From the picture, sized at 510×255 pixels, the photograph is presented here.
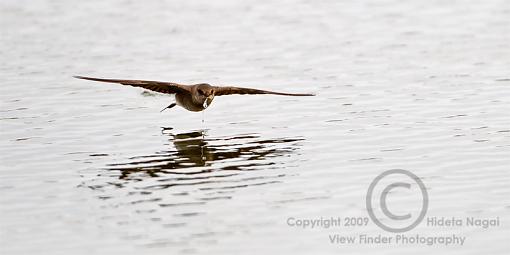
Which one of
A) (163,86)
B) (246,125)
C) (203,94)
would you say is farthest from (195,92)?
(246,125)

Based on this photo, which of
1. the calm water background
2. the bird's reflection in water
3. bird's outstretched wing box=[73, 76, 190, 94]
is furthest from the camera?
bird's outstretched wing box=[73, 76, 190, 94]

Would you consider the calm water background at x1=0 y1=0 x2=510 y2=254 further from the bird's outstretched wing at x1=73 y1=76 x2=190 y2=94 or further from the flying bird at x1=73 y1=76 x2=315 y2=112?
the bird's outstretched wing at x1=73 y1=76 x2=190 y2=94

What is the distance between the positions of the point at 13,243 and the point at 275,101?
7254 millimetres

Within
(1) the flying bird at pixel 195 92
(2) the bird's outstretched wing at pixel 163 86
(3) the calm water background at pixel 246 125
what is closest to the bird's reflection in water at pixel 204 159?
(3) the calm water background at pixel 246 125

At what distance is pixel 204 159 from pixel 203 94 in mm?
1596

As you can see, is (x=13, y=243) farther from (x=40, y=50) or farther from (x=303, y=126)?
(x=40, y=50)

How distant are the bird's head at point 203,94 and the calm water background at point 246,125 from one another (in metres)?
0.44

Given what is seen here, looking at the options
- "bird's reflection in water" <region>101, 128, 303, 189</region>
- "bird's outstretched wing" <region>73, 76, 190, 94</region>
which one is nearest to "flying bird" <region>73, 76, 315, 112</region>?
"bird's outstretched wing" <region>73, 76, 190, 94</region>

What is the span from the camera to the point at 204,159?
12789mm

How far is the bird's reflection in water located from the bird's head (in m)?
0.42

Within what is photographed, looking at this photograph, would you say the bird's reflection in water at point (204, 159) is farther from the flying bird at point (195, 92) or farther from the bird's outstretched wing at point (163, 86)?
the bird's outstretched wing at point (163, 86)

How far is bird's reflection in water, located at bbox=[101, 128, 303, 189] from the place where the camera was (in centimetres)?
1184

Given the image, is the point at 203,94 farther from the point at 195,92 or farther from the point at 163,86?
the point at 163,86

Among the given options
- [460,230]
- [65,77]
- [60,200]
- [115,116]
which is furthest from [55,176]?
[65,77]
